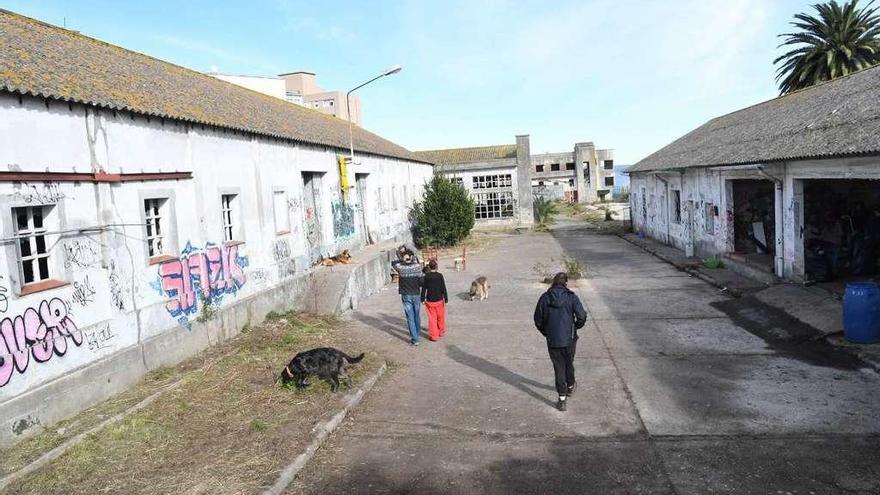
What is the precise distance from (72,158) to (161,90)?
12.7ft

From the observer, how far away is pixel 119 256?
28.1ft

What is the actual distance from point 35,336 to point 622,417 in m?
7.23

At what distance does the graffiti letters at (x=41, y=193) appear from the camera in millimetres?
7082

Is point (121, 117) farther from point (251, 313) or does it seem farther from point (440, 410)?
point (440, 410)

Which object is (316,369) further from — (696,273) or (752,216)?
(752,216)

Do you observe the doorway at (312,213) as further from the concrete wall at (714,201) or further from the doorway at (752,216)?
the doorway at (752,216)

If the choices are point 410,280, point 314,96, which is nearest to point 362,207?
point 410,280

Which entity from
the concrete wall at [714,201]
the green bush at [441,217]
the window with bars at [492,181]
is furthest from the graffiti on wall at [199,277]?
the window with bars at [492,181]

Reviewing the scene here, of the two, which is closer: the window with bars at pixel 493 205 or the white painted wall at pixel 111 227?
the white painted wall at pixel 111 227

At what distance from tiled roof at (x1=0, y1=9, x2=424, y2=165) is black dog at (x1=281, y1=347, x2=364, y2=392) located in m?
4.64

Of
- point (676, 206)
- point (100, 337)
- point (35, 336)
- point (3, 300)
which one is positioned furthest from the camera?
point (676, 206)

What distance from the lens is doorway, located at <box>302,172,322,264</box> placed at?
16.2 m

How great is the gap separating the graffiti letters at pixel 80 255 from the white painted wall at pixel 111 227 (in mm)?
16

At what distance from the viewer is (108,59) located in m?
11.2
